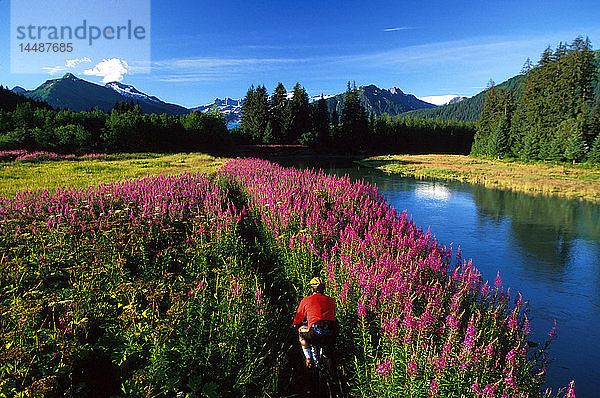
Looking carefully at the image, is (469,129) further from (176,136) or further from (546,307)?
(546,307)

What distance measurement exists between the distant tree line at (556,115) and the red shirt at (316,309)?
55.7 metres

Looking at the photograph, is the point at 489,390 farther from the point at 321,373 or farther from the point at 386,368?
the point at 321,373

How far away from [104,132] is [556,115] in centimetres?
8063

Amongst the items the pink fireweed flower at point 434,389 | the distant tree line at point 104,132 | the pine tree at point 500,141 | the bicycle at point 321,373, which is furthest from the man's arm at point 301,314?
the pine tree at point 500,141

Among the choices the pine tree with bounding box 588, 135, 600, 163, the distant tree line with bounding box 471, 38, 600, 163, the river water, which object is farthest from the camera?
the distant tree line with bounding box 471, 38, 600, 163

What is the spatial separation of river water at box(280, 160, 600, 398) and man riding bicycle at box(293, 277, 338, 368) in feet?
14.4

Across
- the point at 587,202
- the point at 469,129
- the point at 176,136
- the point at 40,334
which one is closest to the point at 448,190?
the point at 587,202

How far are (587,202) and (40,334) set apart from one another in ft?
101

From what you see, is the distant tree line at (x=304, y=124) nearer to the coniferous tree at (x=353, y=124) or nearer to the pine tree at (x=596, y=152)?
the coniferous tree at (x=353, y=124)

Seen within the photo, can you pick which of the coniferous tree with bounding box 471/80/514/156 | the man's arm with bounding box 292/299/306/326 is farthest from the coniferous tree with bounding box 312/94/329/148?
the man's arm with bounding box 292/299/306/326

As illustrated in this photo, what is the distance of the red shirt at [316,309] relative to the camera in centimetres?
421

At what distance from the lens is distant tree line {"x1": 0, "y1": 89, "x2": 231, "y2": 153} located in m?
36.9

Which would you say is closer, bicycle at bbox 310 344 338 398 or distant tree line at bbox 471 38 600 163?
bicycle at bbox 310 344 338 398

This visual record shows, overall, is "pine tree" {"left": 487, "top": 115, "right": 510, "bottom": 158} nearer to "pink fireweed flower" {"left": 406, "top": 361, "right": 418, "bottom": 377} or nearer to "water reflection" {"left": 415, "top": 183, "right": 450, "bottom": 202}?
"water reflection" {"left": 415, "top": 183, "right": 450, "bottom": 202}
